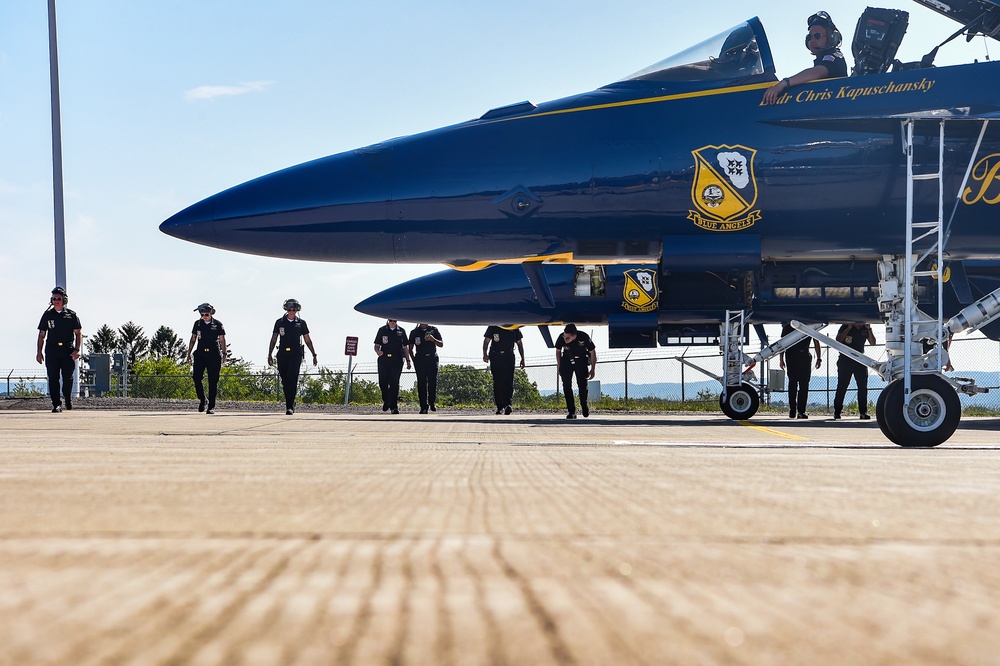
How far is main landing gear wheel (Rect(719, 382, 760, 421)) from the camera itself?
11.6 meters

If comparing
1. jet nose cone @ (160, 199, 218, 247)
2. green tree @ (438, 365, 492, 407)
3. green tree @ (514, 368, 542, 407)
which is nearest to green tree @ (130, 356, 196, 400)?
green tree @ (438, 365, 492, 407)

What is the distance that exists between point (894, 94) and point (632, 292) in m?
8.26

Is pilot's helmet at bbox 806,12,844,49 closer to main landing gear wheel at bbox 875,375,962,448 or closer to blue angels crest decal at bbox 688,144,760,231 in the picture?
blue angels crest decal at bbox 688,144,760,231

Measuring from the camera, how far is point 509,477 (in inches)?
62.9

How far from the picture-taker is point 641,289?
1423 centimetres

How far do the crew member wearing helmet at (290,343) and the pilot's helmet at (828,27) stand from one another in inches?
309

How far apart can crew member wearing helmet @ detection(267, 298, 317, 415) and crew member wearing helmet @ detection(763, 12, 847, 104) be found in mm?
7683

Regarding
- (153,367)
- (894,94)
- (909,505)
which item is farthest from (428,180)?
(153,367)

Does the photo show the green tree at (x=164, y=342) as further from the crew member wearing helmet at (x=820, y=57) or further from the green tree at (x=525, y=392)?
the crew member wearing helmet at (x=820, y=57)

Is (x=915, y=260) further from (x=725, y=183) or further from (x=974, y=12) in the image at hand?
(x=974, y=12)

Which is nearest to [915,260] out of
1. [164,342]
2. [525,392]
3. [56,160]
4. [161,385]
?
[56,160]

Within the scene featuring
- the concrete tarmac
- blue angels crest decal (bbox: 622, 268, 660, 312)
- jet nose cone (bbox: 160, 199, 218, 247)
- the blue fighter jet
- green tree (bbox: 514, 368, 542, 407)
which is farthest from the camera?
green tree (bbox: 514, 368, 542, 407)

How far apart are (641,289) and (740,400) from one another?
10.7 ft

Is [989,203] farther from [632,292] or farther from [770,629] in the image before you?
[632,292]
